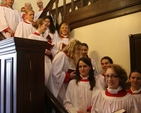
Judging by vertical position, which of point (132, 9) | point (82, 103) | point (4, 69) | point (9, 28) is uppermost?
point (132, 9)

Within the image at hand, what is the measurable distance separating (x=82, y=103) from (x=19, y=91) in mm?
921

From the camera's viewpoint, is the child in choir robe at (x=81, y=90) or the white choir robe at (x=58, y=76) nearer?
the child in choir robe at (x=81, y=90)

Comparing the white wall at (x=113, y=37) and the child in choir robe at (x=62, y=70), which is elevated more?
the white wall at (x=113, y=37)

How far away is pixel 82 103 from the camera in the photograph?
8.84ft

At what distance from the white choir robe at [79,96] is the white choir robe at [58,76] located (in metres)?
0.24

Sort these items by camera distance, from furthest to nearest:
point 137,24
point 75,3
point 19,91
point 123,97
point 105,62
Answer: point 75,3 → point 137,24 → point 105,62 → point 123,97 → point 19,91

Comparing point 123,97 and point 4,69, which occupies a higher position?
point 4,69

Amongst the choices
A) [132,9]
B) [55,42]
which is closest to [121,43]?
[132,9]

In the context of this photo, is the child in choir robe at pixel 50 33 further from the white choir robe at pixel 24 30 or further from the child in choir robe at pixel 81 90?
the child in choir robe at pixel 81 90

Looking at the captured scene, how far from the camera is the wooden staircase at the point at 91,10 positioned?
12.6ft

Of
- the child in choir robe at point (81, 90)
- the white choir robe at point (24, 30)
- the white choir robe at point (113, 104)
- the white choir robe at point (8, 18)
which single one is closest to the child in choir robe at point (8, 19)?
the white choir robe at point (8, 18)

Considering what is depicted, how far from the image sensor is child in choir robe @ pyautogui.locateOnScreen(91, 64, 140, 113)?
2137 mm

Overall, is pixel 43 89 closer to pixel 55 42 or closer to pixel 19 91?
pixel 19 91

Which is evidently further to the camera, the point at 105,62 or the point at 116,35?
the point at 116,35
